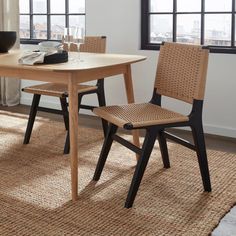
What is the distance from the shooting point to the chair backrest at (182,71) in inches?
97.2

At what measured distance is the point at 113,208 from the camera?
7.93 feet

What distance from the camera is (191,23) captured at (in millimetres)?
3955

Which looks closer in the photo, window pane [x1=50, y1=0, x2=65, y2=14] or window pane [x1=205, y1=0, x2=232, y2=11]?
window pane [x1=205, y1=0, x2=232, y2=11]

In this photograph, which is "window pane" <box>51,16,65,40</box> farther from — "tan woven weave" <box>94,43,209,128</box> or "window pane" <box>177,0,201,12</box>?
"tan woven weave" <box>94,43,209,128</box>

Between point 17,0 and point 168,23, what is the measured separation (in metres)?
1.63

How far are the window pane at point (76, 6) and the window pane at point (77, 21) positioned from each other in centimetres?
6

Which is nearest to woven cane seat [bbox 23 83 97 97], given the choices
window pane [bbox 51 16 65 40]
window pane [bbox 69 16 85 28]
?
window pane [bbox 69 16 85 28]

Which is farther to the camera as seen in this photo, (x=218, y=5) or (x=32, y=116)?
(x=218, y=5)

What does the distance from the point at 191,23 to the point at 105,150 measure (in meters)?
1.70

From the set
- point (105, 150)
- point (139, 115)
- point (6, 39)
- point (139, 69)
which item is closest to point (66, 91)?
point (6, 39)

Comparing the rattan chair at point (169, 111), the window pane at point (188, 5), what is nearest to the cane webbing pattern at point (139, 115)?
the rattan chair at point (169, 111)

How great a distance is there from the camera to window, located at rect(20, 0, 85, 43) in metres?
4.69

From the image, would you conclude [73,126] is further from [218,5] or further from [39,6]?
[39,6]

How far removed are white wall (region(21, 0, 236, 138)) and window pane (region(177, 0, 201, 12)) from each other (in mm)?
359
